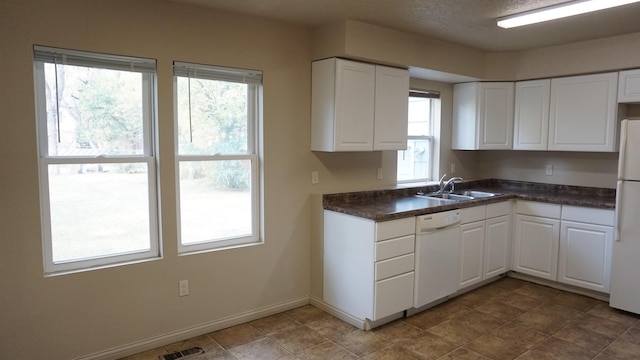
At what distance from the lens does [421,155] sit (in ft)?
15.6

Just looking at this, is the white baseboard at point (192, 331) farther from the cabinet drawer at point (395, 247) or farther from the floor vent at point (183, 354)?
the cabinet drawer at point (395, 247)

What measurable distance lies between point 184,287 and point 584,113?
395 centimetres

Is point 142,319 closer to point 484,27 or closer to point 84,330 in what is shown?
point 84,330

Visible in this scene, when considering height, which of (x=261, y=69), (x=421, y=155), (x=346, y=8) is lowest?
(x=421, y=155)

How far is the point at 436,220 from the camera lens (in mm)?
3447

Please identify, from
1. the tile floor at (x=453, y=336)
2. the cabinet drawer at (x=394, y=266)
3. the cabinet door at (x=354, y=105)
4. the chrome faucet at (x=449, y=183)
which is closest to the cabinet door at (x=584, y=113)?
the chrome faucet at (x=449, y=183)

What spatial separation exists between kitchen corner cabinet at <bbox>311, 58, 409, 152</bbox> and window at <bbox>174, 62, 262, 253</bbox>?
20.5 inches

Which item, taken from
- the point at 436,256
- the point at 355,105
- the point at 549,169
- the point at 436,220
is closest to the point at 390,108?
the point at 355,105

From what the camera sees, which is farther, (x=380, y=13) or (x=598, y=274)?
(x=598, y=274)

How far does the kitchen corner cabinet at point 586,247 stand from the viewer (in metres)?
3.73

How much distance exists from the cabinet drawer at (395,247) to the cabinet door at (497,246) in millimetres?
1132

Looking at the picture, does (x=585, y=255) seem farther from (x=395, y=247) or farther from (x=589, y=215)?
(x=395, y=247)

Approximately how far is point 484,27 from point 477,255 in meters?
2.03

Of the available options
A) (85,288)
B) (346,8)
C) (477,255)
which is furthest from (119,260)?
(477,255)
